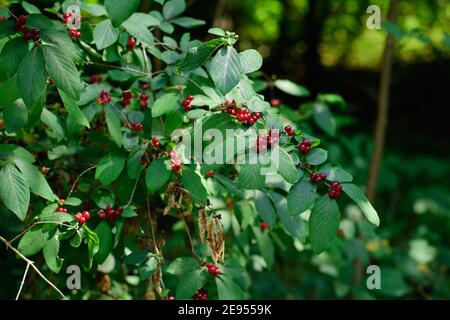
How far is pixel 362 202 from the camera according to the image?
151 centimetres

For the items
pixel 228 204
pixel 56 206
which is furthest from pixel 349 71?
pixel 56 206

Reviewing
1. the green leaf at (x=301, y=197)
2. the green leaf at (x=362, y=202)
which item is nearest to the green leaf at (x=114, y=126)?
the green leaf at (x=301, y=197)

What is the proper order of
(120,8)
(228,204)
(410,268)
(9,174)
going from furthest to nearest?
(410,268)
(228,204)
(9,174)
(120,8)

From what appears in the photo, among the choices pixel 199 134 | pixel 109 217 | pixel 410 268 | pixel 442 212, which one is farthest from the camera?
pixel 442 212

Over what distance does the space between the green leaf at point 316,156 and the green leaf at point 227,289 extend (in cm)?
57

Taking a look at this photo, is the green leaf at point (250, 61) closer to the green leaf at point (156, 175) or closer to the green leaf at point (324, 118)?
the green leaf at point (156, 175)

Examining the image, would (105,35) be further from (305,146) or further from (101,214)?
(305,146)

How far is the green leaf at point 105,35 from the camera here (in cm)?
181

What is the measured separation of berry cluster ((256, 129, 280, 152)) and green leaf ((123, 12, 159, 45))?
0.60 metres

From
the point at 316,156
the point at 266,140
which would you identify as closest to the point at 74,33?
the point at 266,140
